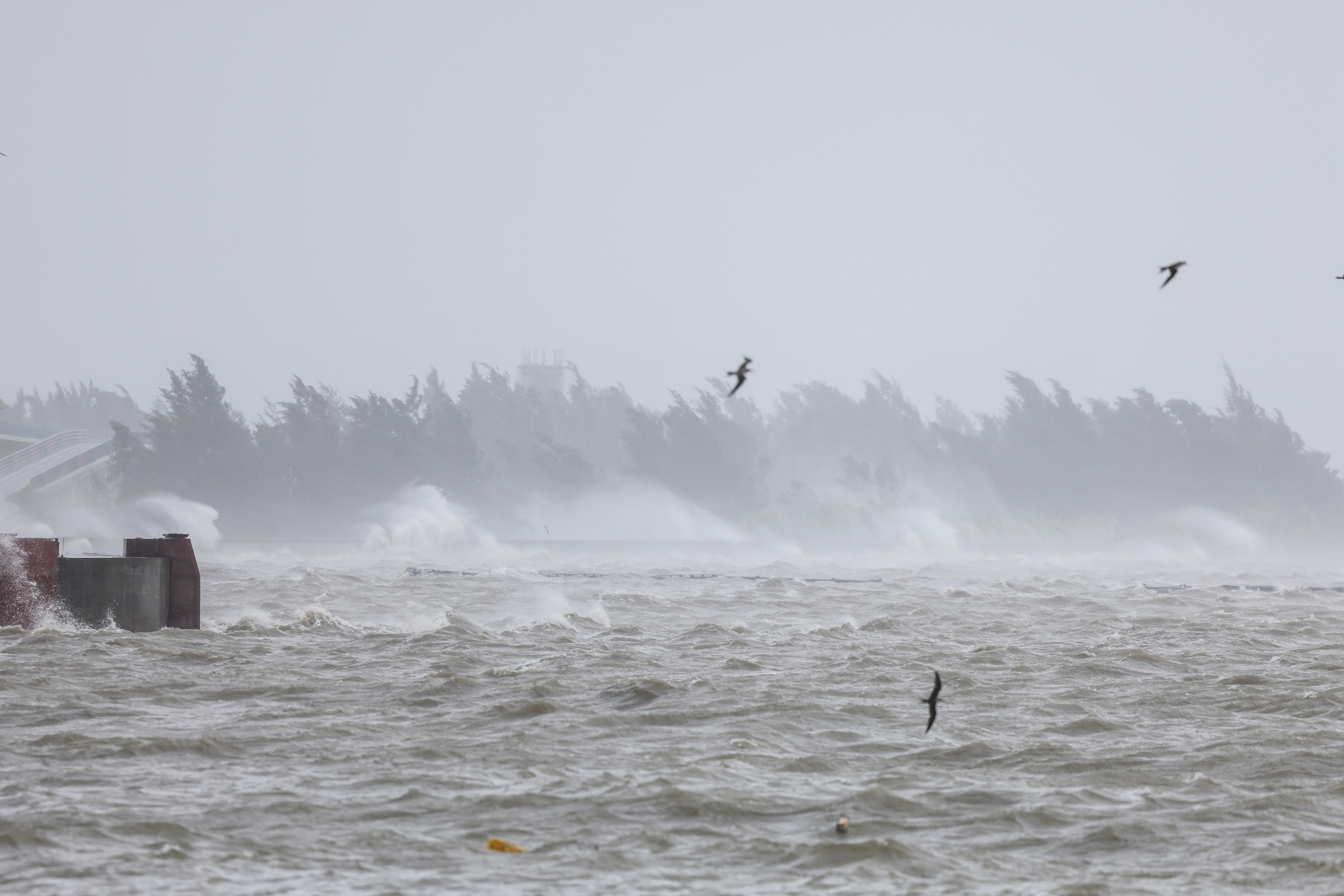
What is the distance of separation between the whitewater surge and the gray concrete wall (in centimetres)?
89

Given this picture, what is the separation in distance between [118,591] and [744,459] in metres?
138

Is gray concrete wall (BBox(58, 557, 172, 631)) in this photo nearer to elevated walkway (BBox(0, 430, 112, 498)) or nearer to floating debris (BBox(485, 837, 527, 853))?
floating debris (BBox(485, 837, 527, 853))

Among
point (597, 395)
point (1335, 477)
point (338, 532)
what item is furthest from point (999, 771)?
point (597, 395)

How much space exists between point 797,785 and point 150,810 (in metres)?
5.89

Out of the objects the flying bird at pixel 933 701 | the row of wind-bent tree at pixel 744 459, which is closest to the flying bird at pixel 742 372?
the flying bird at pixel 933 701

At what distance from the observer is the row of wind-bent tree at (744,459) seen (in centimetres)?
12975

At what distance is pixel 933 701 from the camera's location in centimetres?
783

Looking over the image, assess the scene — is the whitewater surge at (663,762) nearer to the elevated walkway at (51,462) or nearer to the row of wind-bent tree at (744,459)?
the elevated walkway at (51,462)

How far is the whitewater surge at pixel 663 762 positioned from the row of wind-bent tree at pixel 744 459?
107 meters

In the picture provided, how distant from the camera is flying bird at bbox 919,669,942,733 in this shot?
291 inches

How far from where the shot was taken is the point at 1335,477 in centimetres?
15700

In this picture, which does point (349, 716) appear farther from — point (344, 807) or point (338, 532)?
A: point (338, 532)

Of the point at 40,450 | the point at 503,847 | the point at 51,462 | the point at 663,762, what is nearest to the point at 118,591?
the point at 663,762

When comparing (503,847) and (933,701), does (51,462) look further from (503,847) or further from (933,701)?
(933,701)
